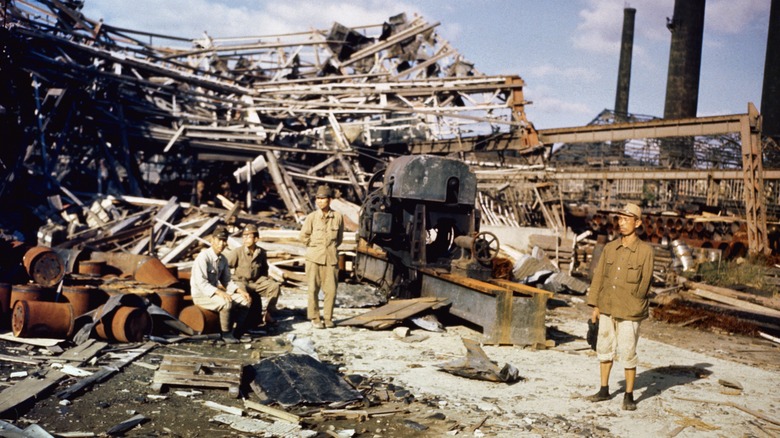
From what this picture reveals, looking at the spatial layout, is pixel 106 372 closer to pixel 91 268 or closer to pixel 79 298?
pixel 79 298

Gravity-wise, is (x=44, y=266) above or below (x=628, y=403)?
above

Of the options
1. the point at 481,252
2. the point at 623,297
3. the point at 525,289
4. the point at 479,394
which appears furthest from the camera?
the point at 481,252

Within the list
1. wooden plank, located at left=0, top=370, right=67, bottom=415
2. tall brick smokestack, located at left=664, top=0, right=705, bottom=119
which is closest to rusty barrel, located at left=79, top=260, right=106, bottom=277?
wooden plank, located at left=0, top=370, right=67, bottom=415

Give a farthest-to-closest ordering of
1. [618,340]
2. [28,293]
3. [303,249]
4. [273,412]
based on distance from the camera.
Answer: [303,249]
[28,293]
[618,340]
[273,412]

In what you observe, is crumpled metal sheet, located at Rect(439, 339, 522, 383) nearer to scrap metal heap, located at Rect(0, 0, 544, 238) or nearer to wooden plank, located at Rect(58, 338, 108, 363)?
wooden plank, located at Rect(58, 338, 108, 363)

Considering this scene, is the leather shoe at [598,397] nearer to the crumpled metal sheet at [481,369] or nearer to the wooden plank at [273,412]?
the crumpled metal sheet at [481,369]

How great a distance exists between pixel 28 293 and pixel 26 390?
2.31 m

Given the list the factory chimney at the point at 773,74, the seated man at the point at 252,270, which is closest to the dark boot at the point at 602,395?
the seated man at the point at 252,270

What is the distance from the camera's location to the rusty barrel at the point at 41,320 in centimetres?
682

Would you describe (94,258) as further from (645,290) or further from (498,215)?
(498,215)

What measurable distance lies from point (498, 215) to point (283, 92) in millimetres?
8587

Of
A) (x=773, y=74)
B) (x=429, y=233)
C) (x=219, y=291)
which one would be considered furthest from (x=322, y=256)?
(x=773, y=74)

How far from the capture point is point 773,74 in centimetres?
3297

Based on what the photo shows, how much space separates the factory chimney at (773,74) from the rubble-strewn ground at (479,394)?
29.7 m
